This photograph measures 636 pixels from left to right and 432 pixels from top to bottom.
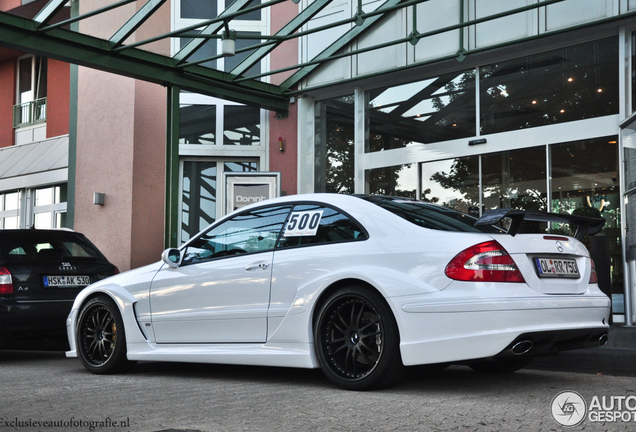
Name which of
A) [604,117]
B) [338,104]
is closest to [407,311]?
[604,117]

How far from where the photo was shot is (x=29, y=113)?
19.8 m

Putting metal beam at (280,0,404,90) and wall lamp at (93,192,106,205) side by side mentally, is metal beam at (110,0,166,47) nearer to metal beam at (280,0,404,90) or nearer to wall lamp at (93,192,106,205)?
metal beam at (280,0,404,90)

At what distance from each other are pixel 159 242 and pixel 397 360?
11903mm

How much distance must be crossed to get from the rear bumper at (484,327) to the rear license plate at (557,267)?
6.5 inches

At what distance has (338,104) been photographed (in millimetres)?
14672

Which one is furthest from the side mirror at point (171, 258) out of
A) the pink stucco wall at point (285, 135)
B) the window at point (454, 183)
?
the pink stucco wall at point (285, 135)

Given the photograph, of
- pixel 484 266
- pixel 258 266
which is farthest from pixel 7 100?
pixel 484 266

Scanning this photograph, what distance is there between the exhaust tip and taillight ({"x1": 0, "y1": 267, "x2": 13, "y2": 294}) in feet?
17.3

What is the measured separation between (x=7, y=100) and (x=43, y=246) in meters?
14.0

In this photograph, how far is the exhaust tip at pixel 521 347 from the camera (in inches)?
178

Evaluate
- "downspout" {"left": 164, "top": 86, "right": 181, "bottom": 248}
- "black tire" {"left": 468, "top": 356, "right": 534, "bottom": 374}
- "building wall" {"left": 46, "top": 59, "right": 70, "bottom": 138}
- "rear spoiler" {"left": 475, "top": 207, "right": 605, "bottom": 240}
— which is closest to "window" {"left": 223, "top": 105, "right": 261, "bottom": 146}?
"downspout" {"left": 164, "top": 86, "right": 181, "bottom": 248}

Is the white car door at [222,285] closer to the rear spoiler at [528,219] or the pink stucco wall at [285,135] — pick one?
the rear spoiler at [528,219]

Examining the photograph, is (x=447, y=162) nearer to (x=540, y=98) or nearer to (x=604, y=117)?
(x=540, y=98)

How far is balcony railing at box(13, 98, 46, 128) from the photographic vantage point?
19.3 metres
